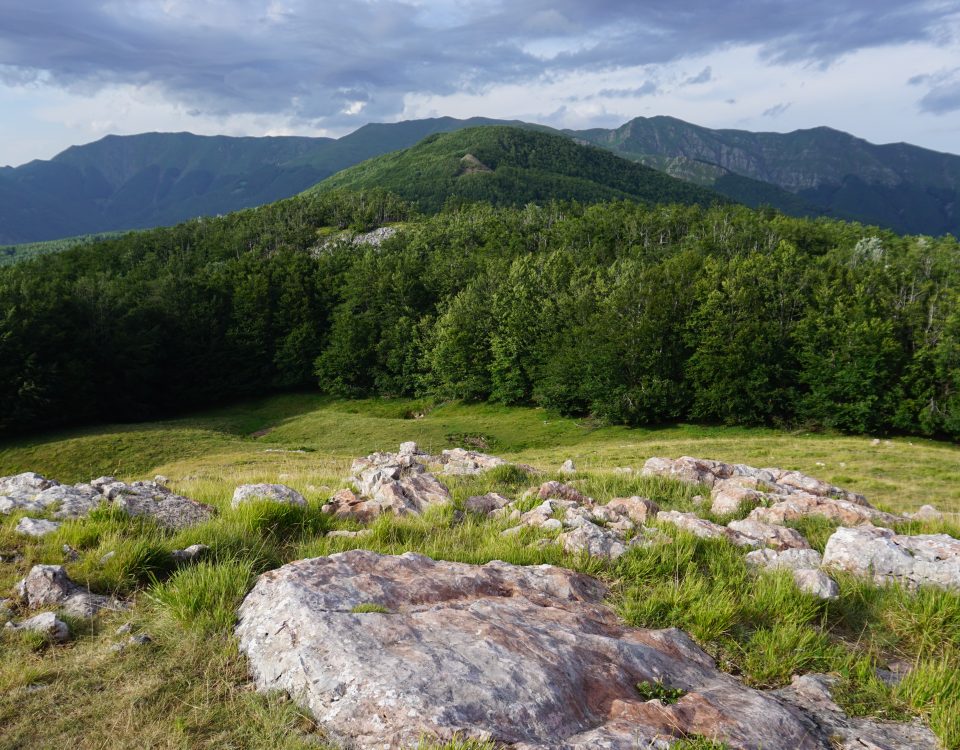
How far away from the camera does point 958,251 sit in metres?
85.2

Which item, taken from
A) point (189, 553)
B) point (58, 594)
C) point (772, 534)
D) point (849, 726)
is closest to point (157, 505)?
point (189, 553)

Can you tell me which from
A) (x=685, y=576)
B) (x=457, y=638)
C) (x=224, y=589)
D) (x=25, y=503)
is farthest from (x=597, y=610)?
(x=25, y=503)

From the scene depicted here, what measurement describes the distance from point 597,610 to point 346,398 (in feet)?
248

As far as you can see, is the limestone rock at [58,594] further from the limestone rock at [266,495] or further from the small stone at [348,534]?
the small stone at [348,534]

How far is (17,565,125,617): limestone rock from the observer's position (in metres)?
5.82

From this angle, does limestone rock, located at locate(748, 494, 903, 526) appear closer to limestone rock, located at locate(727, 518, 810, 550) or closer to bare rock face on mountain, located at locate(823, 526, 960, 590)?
limestone rock, located at locate(727, 518, 810, 550)

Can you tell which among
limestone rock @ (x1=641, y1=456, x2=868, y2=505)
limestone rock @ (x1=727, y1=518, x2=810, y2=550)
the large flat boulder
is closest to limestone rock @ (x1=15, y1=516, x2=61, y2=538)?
limestone rock @ (x1=727, y1=518, x2=810, y2=550)

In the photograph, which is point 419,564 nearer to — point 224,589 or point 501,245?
point 224,589

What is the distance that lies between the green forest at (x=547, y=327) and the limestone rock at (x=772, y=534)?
51611 mm

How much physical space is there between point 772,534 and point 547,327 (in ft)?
202

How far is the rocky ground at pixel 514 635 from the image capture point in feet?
13.8

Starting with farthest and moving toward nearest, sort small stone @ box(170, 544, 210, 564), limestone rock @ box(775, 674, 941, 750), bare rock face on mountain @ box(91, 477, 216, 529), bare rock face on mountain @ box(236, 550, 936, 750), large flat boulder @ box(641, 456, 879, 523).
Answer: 1. large flat boulder @ box(641, 456, 879, 523)
2. bare rock face on mountain @ box(91, 477, 216, 529)
3. small stone @ box(170, 544, 210, 564)
4. limestone rock @ box(775, 674, 941, 750)
5. bare rock face on mountain @ box(236, 550, 936, 750)

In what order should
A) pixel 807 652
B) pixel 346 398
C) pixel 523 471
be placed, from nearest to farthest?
pixel 807 652 < pixel 523 471 < pixel 346 398

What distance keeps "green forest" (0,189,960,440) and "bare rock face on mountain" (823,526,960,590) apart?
172 ft
